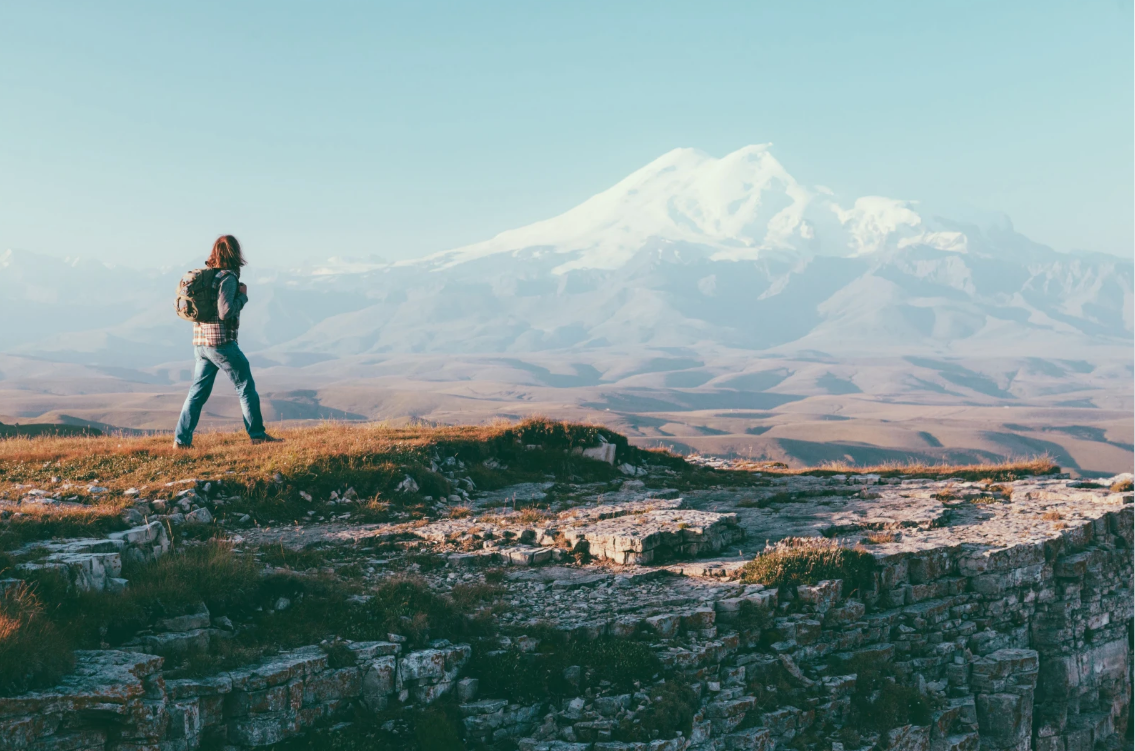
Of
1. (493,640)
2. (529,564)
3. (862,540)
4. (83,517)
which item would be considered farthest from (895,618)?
(83,517)

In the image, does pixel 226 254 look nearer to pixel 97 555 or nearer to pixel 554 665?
pixel 97 555

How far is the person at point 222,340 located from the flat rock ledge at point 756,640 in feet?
16.4

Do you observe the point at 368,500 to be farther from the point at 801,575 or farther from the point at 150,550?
the point at 801,575

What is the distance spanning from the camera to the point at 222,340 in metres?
16.9

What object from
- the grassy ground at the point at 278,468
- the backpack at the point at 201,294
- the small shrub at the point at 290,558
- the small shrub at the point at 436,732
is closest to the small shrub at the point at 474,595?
the small shrub at the point at 436,732

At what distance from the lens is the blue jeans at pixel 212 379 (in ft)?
55.6

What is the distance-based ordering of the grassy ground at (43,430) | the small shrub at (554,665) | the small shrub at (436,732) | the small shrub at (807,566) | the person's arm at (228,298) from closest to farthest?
the small shrub at (436,732)
the small shrub at (554,665)
the small shrub at (807,566)
the person's arm at (228,298)
the grassy ground at (43,430)

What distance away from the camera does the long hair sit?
16.7 m

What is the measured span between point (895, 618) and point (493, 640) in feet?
20.5

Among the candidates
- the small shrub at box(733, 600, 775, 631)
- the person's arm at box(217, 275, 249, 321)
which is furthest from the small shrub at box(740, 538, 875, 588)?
the person's arm at box(217, 275, 249, 321)

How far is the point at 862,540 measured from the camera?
14344 mm

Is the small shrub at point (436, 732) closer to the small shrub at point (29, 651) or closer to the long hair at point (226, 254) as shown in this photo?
the small shrub at point (29, 651)

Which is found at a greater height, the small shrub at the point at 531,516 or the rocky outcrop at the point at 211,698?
the small shrub at the point at 531,516

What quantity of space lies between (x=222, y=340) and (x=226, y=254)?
1.64 m
